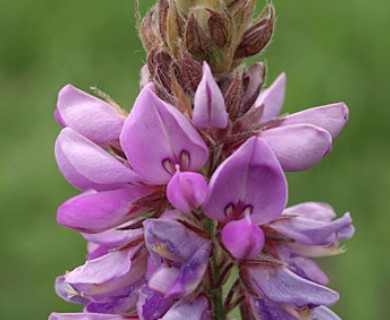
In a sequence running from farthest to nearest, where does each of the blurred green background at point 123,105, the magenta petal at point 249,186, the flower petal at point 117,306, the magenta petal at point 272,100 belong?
the blurred green background at point 123,105 → the magenta petal at point 272,100 → the flower petal at point 117,306 → the magenta petal at point 249,186

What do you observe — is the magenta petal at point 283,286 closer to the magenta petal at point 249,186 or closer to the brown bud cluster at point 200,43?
the magenta petal at point 249,186

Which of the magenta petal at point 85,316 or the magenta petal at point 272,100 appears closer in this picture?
the magenta petal at point 85,316

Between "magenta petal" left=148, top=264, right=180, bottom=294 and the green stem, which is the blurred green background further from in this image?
"magenta petal" left=148, top=264, right=180, bottom=294

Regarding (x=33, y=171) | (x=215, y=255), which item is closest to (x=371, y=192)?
(x=33, y=171)

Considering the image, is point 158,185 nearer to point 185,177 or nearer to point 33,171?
point 185,177

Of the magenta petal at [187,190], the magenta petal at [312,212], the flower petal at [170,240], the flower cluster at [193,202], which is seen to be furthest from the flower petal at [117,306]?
the magenta petal at [312,212]

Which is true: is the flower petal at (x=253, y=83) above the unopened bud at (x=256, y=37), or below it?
below

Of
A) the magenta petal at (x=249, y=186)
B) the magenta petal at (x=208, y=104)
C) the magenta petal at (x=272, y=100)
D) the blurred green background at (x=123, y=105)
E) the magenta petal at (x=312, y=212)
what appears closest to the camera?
the magenta petal at (x=249, y=186)
